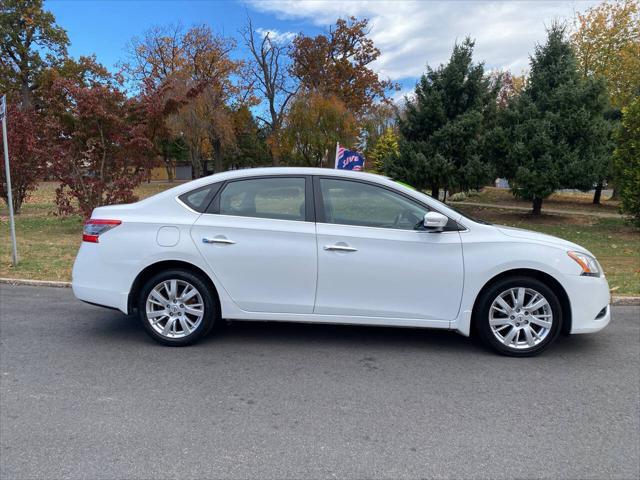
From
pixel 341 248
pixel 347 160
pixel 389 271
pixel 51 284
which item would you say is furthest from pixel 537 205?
pixel 51 284

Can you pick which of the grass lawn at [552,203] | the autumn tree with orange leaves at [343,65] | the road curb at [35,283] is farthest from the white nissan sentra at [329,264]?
the autumn tree with orange leaves at [343,65]

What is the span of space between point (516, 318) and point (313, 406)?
2070mm

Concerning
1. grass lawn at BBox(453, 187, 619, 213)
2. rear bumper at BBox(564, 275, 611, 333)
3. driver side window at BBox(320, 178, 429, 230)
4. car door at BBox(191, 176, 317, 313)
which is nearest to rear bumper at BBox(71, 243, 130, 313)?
car door at BBox(191, 176, 317, 313)

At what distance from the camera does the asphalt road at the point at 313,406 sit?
2781mm

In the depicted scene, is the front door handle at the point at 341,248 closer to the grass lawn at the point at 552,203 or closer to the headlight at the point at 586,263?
the headlight at the point at 586,263

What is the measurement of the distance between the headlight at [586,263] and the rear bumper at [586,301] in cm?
5

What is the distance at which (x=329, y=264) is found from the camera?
437 cm

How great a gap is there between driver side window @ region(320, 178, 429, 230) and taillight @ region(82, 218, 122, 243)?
6.62 ft

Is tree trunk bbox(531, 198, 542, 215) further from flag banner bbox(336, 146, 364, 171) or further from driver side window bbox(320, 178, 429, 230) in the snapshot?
driver side window bbox(320, 178, 429, 230)

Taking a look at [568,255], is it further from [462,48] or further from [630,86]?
[630,86]

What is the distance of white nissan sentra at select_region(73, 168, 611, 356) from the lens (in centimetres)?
432

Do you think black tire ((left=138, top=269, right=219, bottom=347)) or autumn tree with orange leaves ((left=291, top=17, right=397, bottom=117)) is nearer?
black tire ((left=138, top=269, right=219, bottom=347))

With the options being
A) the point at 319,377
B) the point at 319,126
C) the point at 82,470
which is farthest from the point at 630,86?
the point at 82,470

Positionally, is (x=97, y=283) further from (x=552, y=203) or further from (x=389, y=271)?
(x=552, y=203)
